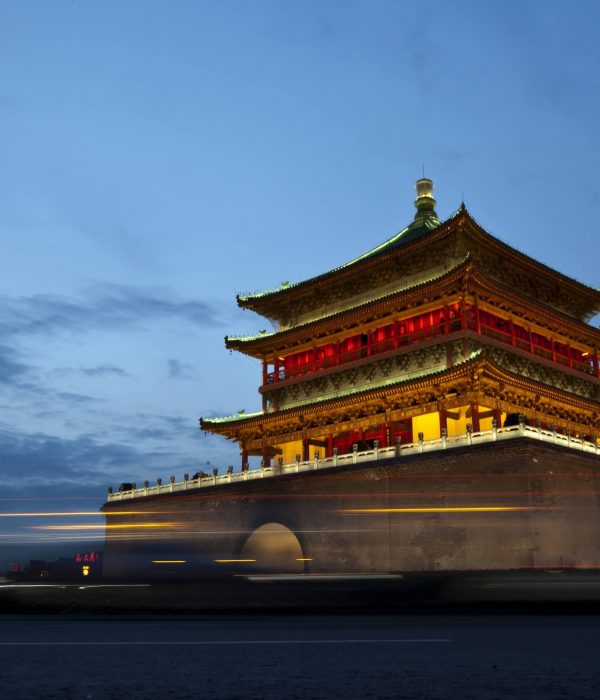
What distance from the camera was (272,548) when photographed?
3522 centimetres

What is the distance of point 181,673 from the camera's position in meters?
5.13

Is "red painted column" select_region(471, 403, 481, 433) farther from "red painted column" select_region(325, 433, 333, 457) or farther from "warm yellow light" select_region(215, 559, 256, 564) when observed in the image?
"warm yellow light" select_region(215, 559, 256, 564)

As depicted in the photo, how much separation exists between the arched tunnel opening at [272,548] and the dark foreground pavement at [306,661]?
2513cm

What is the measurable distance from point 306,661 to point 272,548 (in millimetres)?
30354

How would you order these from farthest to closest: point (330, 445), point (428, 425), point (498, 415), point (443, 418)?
point (330, 445), point (428, 425), point (443, 418), point (498, 415)

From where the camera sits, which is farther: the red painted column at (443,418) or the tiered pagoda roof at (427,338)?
the tiered pagoda roof at (427,338)

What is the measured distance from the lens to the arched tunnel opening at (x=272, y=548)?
34031mm

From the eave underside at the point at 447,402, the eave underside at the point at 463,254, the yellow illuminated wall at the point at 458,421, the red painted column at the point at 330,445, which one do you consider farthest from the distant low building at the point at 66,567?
the yellow illuminated wall at the point at 458,421

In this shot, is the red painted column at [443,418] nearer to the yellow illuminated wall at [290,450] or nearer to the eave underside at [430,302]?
the eave underside at [430,302]

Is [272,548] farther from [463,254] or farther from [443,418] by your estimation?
[463,254]

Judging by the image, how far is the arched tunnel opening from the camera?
34.0m

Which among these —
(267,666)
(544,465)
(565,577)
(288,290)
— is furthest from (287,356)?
(267,666)

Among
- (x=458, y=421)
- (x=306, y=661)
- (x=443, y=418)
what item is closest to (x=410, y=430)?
(x=458, y=421)

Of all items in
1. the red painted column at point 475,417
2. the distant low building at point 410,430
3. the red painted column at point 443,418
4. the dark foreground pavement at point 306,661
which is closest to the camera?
the dark foreground pavement at point 306,661
